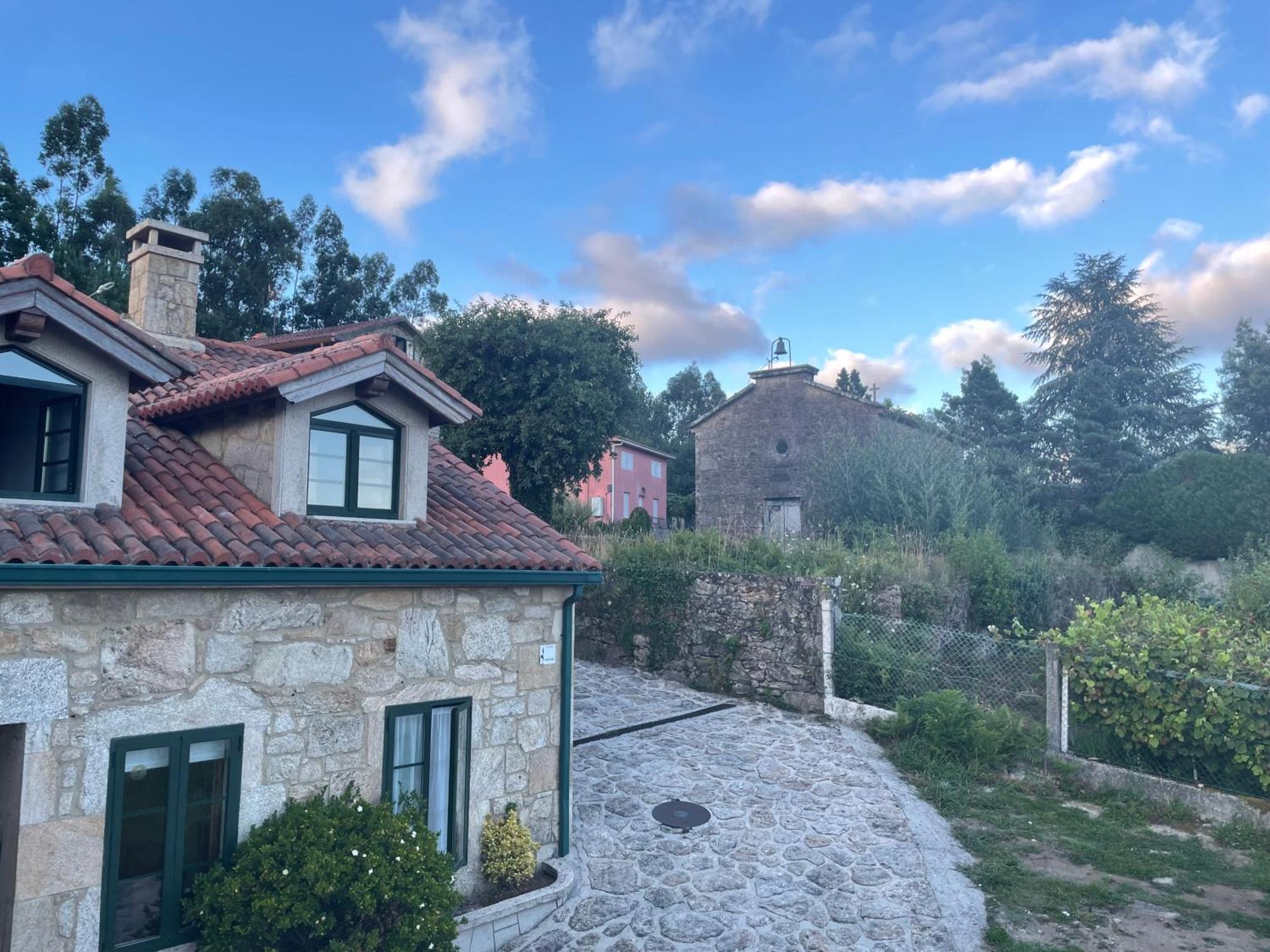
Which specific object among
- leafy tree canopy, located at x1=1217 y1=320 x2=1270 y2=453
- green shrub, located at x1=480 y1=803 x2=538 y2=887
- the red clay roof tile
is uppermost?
leafy tree canopy, located at x1=1217 y1=320 x2=1270 y2=453

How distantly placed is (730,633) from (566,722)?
739cm

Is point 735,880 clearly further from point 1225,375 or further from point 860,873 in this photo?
point 1225,375

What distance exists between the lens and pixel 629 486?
4281 cm

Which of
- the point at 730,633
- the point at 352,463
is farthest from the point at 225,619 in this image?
the point at 730,633

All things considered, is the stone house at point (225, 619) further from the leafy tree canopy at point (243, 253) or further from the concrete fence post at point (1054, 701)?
the leafy tree canopy at point (243, 253)

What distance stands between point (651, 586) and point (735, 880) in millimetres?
8505

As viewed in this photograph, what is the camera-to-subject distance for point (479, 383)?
21.8 metres

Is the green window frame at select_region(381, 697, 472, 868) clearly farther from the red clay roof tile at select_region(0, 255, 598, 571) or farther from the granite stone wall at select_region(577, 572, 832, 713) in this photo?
the granite stone wall at select_region(577, 572, 832, 713)

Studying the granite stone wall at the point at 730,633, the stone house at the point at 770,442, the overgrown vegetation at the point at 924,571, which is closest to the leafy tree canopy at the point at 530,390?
the overgrown vegetation at the point at 924,571

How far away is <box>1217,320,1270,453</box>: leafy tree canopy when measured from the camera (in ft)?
128

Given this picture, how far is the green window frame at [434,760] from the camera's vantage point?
22.1 feet

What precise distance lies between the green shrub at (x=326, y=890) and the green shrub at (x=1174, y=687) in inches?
329

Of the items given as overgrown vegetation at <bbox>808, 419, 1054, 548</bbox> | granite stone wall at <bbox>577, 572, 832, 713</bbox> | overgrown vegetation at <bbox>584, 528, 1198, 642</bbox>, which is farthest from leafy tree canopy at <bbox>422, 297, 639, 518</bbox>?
overgrown vegetation at <bbox>808, 419, 1054, 548</bbox>

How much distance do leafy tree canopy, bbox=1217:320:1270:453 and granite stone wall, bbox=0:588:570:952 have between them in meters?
44.1
